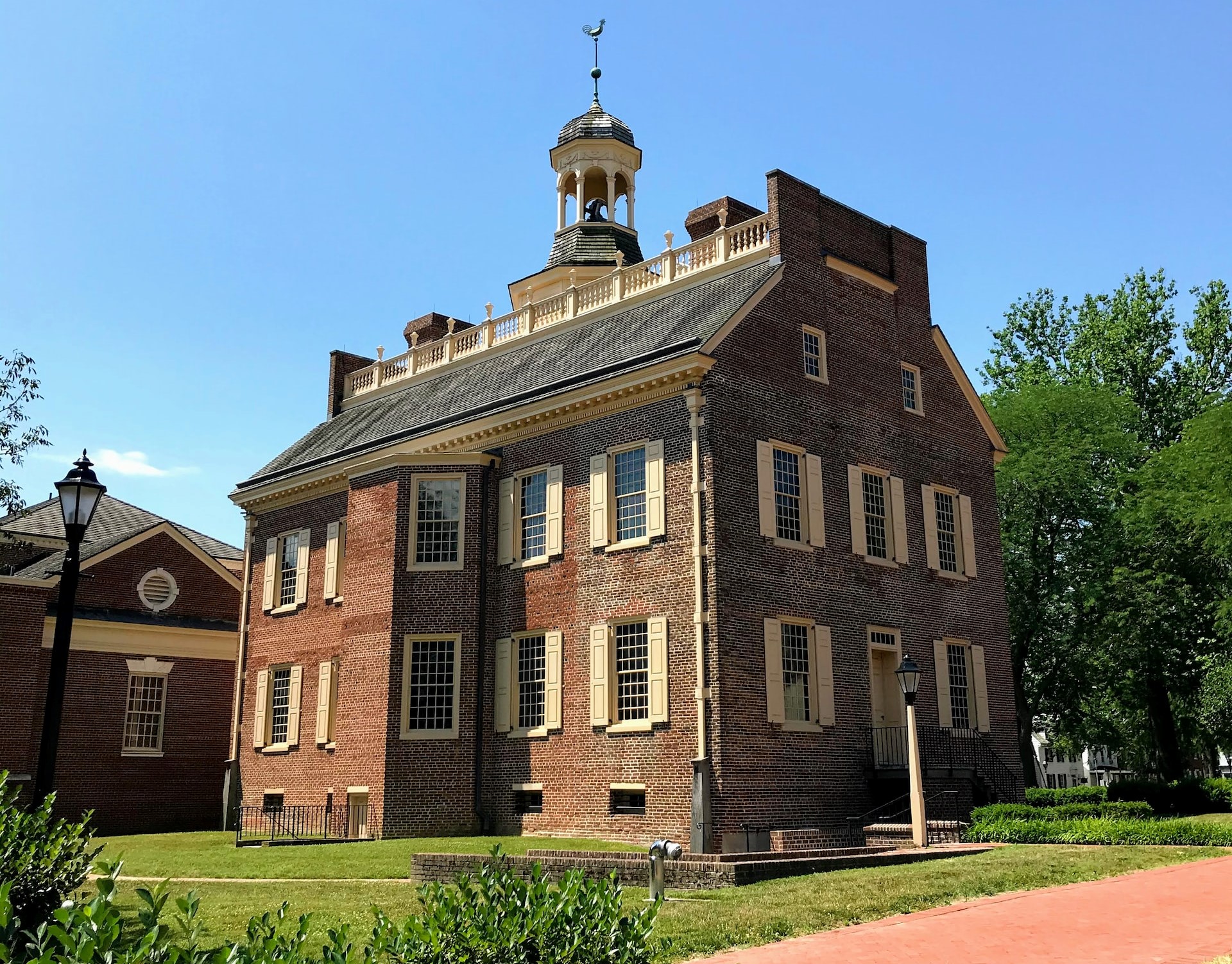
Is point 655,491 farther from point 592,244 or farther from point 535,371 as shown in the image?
point 592,244

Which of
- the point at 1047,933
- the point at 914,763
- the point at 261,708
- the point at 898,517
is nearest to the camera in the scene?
the point at 1047,933

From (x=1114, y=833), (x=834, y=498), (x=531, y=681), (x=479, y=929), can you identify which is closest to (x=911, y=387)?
(x=834, y=498)

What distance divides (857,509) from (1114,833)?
326 inches

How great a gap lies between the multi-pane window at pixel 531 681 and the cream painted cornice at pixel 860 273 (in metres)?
10.4

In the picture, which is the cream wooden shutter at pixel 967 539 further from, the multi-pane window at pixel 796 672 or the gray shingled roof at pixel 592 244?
the gray shingled roof at pixel 592 244

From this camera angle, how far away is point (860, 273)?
26281 mm

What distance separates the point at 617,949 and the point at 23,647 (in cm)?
2782

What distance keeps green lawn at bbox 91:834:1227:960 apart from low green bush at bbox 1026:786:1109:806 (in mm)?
11603

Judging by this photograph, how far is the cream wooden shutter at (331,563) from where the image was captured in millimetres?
29000

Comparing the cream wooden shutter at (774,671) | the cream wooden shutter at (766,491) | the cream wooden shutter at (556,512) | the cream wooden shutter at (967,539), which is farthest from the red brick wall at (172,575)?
the cream wooden shutter at (967,539)

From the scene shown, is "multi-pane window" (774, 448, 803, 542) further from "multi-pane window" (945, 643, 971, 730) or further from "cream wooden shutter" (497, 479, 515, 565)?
"cream wooden shutter" (497, 479, 515, 565)

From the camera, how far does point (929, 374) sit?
2797 centimetres

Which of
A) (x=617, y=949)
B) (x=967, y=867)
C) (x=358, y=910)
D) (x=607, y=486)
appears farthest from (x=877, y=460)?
(x=617, y=949)

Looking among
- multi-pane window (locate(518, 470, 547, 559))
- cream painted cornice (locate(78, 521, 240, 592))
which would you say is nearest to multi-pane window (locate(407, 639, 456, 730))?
multi-pane window (locate(518, 470, 547, 559))
